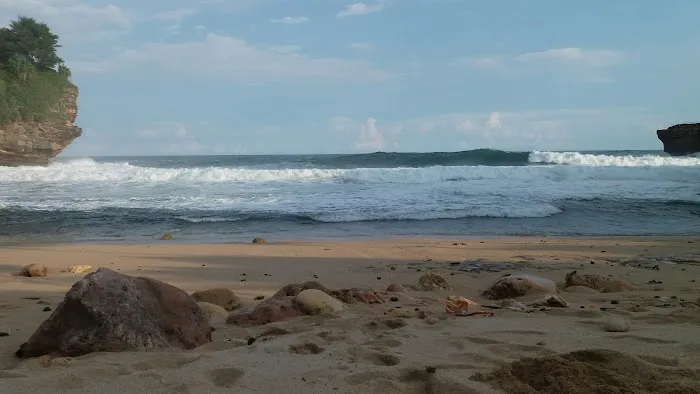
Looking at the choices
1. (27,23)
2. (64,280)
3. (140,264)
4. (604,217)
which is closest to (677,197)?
(604,217)

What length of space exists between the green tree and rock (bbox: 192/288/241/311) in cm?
3368

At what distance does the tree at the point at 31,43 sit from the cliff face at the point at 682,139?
45.3 meters

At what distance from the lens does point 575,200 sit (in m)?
16.4

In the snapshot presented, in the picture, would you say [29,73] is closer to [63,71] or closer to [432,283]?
[63,71]

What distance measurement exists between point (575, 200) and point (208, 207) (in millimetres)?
11583

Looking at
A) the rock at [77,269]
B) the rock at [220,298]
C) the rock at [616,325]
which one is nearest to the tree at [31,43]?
the rock at [77,269]

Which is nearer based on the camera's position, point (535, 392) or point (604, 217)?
point (535, 392)

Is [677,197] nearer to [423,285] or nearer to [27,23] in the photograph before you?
[423,285]

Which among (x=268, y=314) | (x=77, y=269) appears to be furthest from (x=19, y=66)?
(x=268, y=314)

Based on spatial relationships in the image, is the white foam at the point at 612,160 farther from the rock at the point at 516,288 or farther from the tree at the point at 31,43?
the tree at the point at 31,43

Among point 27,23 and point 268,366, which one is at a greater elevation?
point 27,23

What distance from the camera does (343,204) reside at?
1579cm

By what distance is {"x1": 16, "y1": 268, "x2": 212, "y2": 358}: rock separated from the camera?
3010mm

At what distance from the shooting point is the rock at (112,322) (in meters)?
3.01
